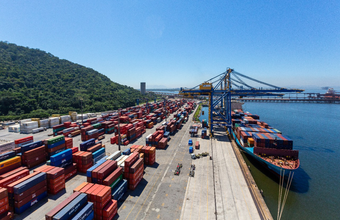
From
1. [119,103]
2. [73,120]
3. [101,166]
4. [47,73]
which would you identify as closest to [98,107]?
[119,103]

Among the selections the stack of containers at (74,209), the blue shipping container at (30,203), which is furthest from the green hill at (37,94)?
the stack of containers at (74,209)

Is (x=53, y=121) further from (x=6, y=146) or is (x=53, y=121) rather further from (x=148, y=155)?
(x=148, y=155)

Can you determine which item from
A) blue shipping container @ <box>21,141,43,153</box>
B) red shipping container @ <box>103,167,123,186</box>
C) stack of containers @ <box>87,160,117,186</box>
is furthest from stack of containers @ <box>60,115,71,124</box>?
red shipping container @ <box>103,167,123,186</box>

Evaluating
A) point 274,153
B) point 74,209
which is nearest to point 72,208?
point 74,209

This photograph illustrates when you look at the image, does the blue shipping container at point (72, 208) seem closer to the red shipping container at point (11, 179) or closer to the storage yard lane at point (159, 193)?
the storage yard lane at point (159, 193)

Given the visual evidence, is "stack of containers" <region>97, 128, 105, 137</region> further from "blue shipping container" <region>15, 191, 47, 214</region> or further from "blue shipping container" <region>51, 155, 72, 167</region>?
"blue shipping container" <region>15, 191, 47, 214</region>

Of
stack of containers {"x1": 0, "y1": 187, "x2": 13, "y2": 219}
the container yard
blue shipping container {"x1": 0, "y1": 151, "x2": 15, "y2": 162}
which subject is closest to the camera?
stack of containers {"x1": 0, "y1": 187, "x2": 13, "y2": 219}
